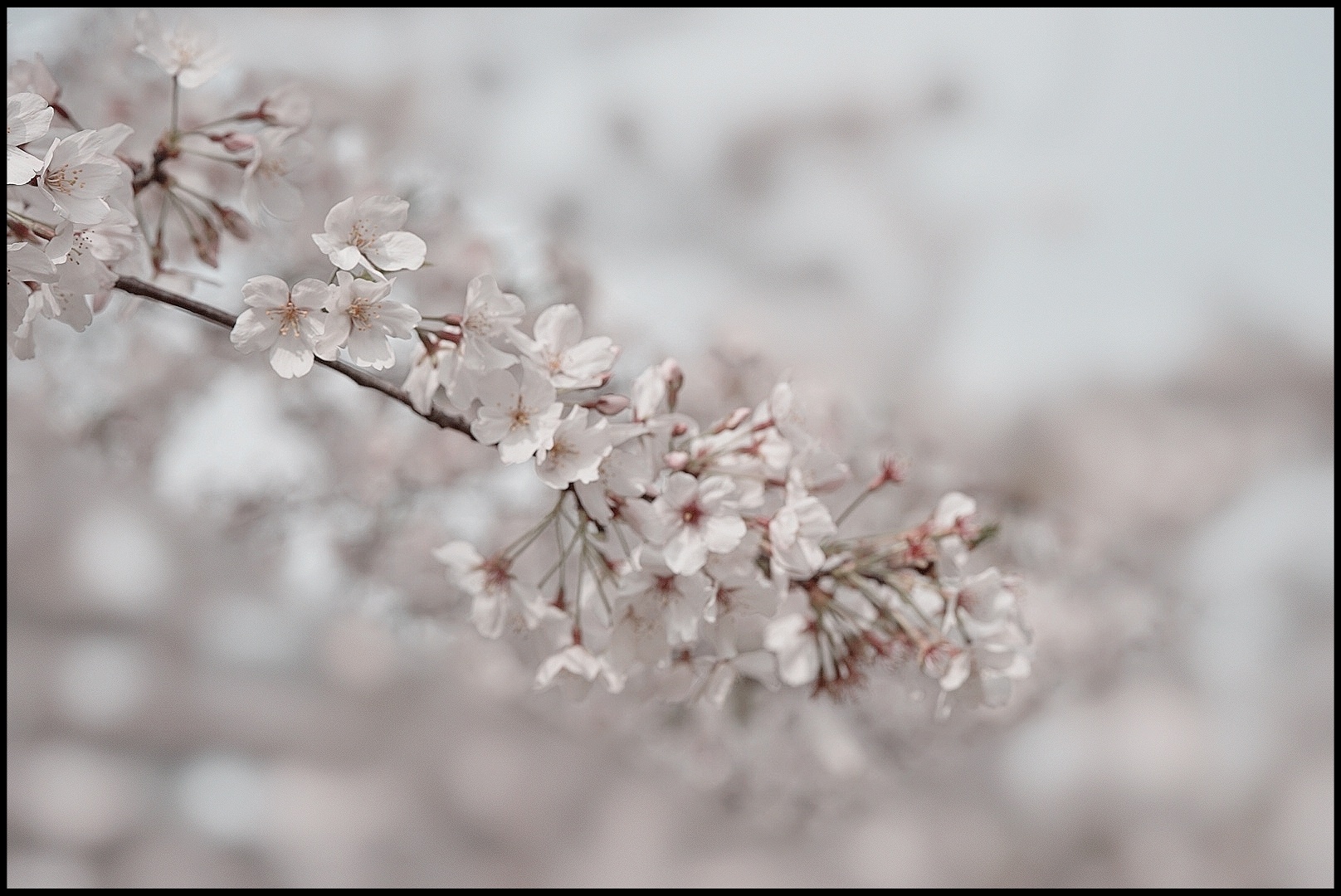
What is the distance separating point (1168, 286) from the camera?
1488 millimetres

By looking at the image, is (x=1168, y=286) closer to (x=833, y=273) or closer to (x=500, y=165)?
(x=833, y=273)

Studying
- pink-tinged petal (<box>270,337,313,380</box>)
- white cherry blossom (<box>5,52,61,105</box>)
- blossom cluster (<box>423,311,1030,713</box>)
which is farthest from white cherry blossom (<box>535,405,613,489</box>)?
white cherry blossom (<box>5,52,61,105</box>)

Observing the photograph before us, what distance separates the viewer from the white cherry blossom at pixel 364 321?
14.9 inches

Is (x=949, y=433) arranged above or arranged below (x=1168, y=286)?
below

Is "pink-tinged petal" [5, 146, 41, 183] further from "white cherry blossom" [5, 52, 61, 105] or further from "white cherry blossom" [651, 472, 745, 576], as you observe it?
"white cherry blossom" [651, 472, 745, 576]

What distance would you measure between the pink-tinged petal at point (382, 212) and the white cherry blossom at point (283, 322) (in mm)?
36

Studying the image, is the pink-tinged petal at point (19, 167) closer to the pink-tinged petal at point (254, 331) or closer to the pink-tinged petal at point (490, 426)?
the pink-tinged petal at point (254, 331)

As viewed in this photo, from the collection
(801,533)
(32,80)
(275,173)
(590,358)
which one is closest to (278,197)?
(275,173)

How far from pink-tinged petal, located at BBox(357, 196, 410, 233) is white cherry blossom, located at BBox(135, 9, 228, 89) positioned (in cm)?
19

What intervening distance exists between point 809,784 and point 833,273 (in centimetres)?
83

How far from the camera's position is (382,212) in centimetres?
40

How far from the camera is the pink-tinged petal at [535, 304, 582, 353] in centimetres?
42

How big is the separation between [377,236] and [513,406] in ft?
0.31

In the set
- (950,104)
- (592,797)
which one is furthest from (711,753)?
(950,104)
